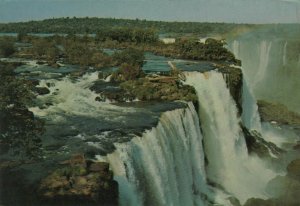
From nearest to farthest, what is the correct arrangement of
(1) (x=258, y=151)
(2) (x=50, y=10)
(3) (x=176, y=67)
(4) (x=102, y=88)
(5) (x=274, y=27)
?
(2) (x=50, y=10) → (4) (x=102, y=88) → (3) (x=176, y=67) → (1) (x=258, y=151) → (5) (x=274, y=27)

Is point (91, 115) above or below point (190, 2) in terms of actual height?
below

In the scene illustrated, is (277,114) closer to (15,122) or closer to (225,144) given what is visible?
(225,144)

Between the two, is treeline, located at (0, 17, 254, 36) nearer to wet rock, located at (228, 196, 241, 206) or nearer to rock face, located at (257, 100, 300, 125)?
wet rock, located at (228, 196, 241, 206)

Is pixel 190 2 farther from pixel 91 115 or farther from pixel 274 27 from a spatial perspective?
pixel 274 27

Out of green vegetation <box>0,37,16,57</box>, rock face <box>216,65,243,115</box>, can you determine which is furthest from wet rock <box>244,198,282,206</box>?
green vegetation <box>0,37,16,57</box>

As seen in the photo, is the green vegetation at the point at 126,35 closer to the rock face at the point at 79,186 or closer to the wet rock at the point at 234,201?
the wet rock at the point at 234,201

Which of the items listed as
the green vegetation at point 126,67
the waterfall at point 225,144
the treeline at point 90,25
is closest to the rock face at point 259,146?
the waterfall at point 225,144

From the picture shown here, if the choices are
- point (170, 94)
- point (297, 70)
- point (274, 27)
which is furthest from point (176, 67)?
point (297, 70)

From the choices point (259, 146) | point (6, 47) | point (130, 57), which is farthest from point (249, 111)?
point (6, 47)
